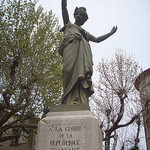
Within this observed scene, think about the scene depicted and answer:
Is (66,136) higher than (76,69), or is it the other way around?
(76,69)

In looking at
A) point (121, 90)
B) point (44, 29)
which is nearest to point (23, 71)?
point (44, 29)

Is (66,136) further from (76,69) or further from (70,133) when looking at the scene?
(76,69)

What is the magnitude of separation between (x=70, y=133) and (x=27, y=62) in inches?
390

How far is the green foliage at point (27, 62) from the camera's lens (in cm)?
1337

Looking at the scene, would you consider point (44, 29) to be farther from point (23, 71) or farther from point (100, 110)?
point (100, 110)

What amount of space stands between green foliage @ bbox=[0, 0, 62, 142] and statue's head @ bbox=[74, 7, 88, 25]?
24.4ft

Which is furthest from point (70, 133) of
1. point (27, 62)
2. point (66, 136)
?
point (27, 62)

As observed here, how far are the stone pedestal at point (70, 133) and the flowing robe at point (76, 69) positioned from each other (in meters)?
0.66

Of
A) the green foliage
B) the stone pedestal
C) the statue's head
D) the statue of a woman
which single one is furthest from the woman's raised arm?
the green foliage

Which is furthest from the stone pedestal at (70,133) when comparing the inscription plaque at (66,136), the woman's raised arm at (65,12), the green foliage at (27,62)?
the green foliage at (27,62)

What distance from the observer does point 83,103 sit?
4531 mm

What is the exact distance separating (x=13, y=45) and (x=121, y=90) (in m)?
8.88

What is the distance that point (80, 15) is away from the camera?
6133mm

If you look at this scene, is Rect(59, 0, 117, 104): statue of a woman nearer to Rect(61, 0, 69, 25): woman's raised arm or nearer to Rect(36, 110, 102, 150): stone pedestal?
Rect(61, 0, 69, 25): woman's raised arm
